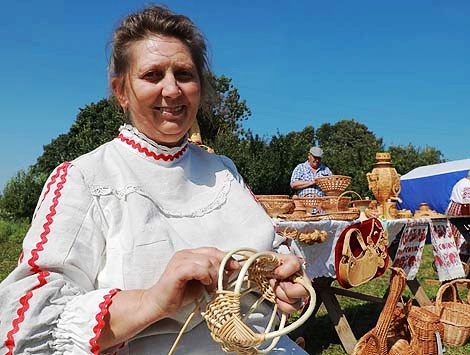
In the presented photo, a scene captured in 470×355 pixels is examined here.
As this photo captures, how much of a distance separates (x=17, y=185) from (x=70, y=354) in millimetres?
13956

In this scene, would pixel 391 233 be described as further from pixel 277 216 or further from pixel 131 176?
pixel 131 176

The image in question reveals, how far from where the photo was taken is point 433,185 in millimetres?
11648

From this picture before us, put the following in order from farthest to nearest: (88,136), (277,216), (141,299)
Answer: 1. (88,136)
2. (277,216)
3. (141,299)

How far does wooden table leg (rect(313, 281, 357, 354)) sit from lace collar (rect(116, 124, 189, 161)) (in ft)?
9.07

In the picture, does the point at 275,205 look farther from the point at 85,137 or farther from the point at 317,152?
the point at 85,137

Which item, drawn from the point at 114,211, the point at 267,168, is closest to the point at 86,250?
the point at 114,211

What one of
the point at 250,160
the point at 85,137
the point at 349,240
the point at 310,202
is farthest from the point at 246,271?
the point at 85,137

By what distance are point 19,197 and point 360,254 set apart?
13.1 meters

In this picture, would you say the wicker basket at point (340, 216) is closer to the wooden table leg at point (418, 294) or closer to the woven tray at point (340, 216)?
the woven tray at point (340, 216)

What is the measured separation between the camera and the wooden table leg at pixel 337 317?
135 inches

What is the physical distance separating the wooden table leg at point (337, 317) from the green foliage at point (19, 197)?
11.6 m

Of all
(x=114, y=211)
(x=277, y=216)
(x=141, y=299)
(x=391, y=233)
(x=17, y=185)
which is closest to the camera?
(x=141, y=299)

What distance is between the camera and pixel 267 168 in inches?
570

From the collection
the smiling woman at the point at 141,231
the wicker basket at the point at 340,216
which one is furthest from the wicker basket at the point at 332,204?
the smiling woman at the point at 141,231
